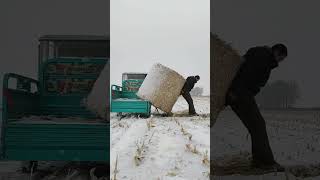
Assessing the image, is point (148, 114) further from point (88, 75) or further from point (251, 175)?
point (251, 175)

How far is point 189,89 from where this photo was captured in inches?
157

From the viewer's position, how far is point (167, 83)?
13.5ft

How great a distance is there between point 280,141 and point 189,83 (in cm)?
103

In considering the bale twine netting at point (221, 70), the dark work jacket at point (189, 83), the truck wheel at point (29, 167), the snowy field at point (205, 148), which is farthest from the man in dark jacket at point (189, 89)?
the truck wheel at point (29, 167)

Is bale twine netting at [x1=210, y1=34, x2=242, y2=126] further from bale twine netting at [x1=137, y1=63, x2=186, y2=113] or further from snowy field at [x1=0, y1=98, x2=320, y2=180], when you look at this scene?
bale twine netting at [x1=137, y1=63, x2=186, y2=113]

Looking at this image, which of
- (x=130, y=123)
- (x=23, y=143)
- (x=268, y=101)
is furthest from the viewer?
(x=130, y=123)

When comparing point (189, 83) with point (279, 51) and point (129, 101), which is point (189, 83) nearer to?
point (129, 101)

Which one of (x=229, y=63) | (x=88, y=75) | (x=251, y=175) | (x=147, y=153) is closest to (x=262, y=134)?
(x=251, y=175)

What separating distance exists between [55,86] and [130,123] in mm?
907

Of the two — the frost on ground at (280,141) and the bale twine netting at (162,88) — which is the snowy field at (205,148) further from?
the bale twine netting at (162,88)

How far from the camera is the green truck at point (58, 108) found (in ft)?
9.12

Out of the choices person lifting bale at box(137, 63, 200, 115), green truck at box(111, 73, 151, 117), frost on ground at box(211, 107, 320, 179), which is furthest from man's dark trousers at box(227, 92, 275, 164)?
green truck at box(111, 73, 151, 117)

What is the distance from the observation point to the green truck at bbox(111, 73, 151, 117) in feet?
13.7

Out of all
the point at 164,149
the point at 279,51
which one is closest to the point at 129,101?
the point at 164,149
